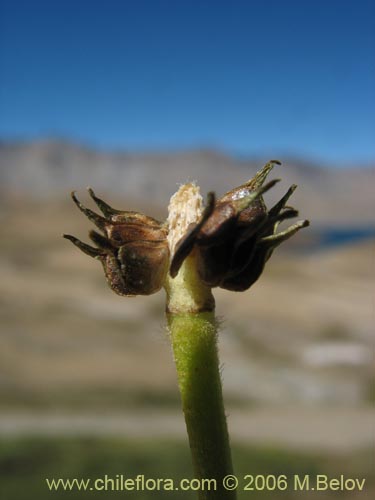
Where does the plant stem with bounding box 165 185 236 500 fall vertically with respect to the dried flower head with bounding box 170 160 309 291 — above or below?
below

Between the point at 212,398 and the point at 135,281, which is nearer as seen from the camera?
the point at 212,398

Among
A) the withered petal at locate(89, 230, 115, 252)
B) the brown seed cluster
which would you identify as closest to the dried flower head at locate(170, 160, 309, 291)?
the brown seed cluster

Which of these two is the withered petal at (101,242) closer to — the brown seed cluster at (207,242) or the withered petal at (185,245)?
the brown seed cluster at (207,242)

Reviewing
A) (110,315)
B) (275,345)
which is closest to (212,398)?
(275,345)

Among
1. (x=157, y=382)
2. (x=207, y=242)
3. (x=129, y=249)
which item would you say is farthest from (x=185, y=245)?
(x=157, y=382)

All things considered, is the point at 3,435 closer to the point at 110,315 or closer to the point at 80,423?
the point at 80,423

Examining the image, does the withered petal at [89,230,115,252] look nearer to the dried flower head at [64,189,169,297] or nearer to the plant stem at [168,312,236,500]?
the dried flower head at [64,189,169,297]
